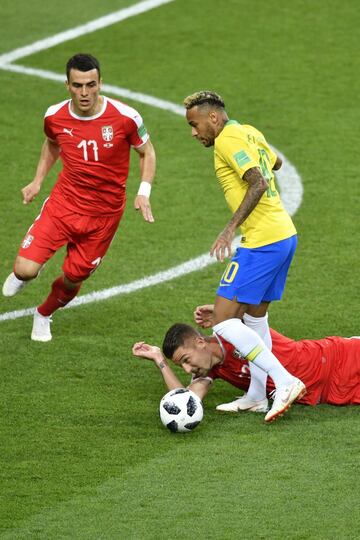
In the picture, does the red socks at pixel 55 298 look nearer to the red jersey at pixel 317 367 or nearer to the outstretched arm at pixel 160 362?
the outstretched arm at pixel 160 362

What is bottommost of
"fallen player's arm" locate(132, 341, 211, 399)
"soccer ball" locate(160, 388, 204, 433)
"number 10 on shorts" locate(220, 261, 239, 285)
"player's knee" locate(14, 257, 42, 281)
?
"soccer ball" locate(160, 388, 204, 433)

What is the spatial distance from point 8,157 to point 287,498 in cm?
800

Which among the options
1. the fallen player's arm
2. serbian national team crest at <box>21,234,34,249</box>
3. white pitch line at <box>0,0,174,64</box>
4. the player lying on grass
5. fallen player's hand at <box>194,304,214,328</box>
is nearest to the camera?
the player lying on grass

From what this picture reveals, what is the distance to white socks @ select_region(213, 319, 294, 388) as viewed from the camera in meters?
8.80

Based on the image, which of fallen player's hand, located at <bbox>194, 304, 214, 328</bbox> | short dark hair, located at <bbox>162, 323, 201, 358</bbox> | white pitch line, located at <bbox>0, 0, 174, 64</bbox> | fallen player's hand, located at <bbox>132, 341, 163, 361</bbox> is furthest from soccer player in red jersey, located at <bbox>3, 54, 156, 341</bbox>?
white pitch line, located at <bbox>0, 0, 174, 64</bbox>

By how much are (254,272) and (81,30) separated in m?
10.5

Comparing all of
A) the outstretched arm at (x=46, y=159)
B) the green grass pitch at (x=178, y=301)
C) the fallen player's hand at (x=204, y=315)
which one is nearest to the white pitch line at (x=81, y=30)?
the green grass pitch at (x=178, y=301)

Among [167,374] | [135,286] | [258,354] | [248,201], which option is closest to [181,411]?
[167,374]

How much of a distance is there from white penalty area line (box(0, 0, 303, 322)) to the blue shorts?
2.64m

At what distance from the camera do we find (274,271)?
29.8 feet

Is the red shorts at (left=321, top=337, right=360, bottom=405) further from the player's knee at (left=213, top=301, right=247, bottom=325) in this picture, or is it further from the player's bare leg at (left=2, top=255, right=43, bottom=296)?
the player's bare leg at (left=2, top=255, right=43, bottom=296)

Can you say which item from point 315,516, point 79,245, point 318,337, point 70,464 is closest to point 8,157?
point 79,245

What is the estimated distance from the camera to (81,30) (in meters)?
18.8

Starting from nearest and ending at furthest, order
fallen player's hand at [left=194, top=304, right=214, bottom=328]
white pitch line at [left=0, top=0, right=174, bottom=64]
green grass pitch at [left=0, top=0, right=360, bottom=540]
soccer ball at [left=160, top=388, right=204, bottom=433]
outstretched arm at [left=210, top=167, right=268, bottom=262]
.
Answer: green grass pitch at [left=0, top=0, right=360, bottom=540] < soccer ball at [left=160, top=388, right=204, bottom=433] < outstretched arm at [left=210, top=167, right=268, bottom=262] < fallen player's hand at [left=194, top=304, right=214, bottom=328] < white pitch line at [left=0, top=0, right=174, bottom=64]
